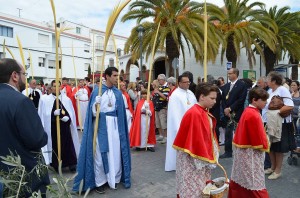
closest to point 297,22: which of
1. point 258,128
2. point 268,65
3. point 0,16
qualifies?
point 268,65

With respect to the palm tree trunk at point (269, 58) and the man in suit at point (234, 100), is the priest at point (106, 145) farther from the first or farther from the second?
the palm tree trunk at point (269, 58)

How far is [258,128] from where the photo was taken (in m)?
3.48

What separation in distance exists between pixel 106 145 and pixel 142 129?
3.23m

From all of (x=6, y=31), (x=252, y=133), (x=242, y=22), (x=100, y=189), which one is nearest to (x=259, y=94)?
(x=252, y=133)

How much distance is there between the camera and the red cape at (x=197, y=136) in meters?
2.92

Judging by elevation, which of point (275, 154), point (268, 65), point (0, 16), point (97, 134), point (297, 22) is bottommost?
point (275, 154)

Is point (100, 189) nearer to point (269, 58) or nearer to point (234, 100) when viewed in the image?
point (234, 100)

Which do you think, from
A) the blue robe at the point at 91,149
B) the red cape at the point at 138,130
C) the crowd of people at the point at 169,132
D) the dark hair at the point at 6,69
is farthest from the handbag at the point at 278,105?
the dark hair at the point at 6,69

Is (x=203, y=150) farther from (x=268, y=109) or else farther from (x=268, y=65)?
(x=268, y=65)

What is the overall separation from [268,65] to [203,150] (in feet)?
63.3

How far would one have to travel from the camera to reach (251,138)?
3488mm

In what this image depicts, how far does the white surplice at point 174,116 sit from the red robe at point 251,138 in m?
1.97

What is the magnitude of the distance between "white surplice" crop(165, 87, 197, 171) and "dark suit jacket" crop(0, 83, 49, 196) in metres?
3.43

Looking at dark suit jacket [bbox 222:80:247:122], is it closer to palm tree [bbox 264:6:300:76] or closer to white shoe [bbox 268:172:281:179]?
white shoe [bbox 268:172:281:179]
